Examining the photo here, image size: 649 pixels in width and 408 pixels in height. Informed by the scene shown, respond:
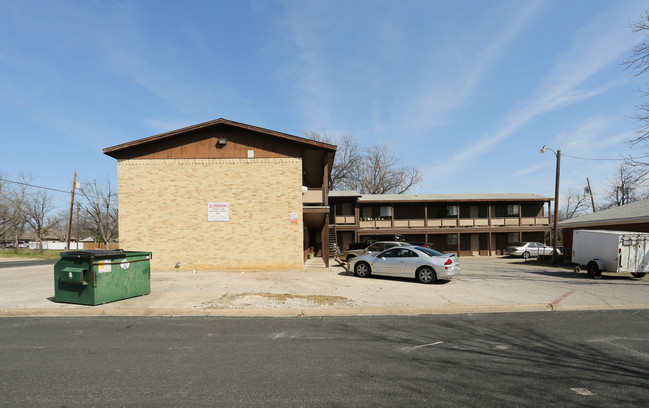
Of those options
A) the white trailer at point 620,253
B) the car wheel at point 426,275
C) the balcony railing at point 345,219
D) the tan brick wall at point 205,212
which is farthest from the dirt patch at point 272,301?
the balcony railing at point 345,219

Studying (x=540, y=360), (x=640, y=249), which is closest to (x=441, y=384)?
(x=540, y=360)

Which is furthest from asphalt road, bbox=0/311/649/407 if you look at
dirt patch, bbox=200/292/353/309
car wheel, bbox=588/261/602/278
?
car wheel, bbox=588/261/602/278

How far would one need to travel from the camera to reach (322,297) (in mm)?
10180

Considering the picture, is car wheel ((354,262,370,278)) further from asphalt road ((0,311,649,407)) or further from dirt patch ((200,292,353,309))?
asphalt road ((0,311,649,407))

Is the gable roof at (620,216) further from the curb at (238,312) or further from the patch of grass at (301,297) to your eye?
the patch of grass at (301,297)

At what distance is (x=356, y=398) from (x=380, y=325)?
11.9 feet

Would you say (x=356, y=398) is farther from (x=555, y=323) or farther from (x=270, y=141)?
(x=270, y=141)

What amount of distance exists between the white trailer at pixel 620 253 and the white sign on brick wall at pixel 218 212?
1635 cm

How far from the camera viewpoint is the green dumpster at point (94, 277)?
902 centimetres

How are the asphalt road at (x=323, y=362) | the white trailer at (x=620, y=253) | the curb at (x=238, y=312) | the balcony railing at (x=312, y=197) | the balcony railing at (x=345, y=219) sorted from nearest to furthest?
the asphalt road at (x=323, y=362)
the curb at (x=238, y=312)
the white trailer at (x=620, y=253)
the balcony railing at (x=312, y=197)
the balcony railing at (x=345, y=219)

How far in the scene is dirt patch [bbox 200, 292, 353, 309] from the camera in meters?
9.06

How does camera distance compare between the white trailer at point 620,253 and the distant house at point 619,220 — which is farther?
the distant house at point 619,220

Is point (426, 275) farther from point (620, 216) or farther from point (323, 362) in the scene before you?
point (620, 216)

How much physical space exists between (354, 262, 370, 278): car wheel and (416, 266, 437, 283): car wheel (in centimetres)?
202
